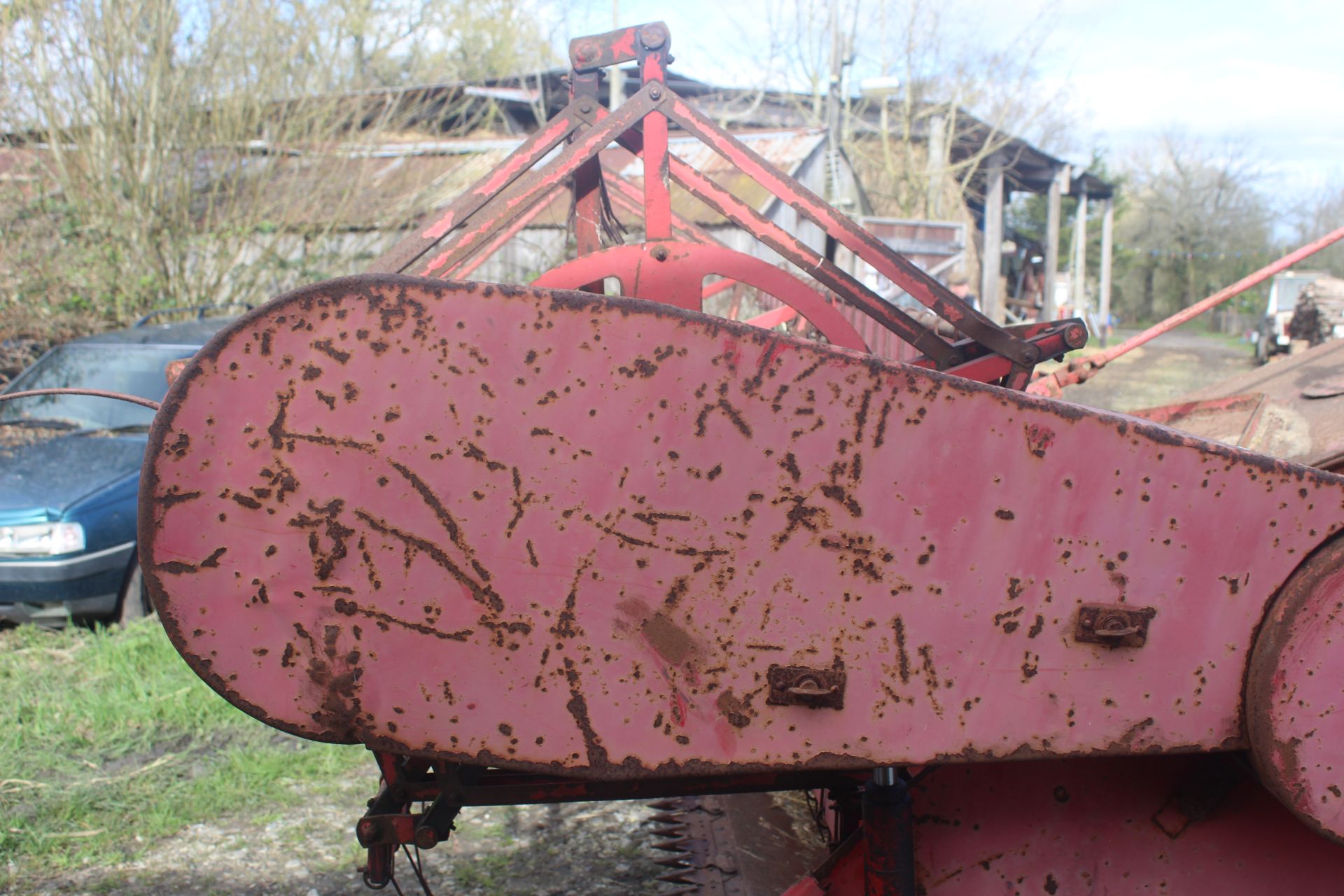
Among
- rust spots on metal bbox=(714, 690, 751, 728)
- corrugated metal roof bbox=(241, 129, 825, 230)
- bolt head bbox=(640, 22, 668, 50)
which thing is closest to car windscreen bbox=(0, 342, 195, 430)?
bolt head bbox=(640, 22, 668, 50)

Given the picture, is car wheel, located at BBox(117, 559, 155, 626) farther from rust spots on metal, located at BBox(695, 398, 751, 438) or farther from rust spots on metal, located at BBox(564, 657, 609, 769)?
rust spots on metal, located at BBox(695, 398, 751, 438)

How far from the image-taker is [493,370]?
4.17 ft

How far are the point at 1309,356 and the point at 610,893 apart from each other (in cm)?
267

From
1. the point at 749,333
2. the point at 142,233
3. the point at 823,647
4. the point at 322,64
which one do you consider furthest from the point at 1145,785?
the point at 322,64

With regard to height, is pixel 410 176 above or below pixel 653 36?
above

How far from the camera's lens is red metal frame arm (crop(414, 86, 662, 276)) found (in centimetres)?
185

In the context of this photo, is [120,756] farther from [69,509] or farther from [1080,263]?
[1080,263]

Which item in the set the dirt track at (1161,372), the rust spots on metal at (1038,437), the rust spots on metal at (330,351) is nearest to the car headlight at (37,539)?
the rust spots on metal at (330,351)

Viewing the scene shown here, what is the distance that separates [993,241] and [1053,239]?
8.74ft

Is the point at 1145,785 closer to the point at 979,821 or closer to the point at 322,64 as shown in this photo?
the point at 979,821

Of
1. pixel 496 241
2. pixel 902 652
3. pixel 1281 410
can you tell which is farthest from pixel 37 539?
pixel 1281 410

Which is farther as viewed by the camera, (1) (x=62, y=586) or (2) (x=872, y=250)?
(1) (x=62, y=586)

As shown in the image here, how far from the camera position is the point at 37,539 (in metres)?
4.66

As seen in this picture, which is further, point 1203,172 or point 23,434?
point 1203,172
